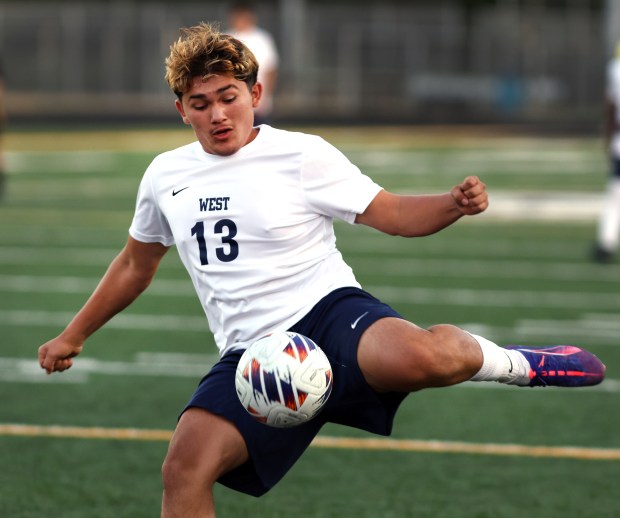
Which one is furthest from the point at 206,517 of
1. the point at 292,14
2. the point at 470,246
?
the point at 292,14

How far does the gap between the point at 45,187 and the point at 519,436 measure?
1615 centimetres

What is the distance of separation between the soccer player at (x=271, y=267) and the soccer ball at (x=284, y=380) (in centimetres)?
12

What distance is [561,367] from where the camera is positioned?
16.2 ft

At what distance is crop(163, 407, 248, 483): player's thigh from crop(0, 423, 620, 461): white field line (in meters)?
2.63

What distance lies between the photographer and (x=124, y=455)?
698 centimetres

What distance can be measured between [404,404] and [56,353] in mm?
3424

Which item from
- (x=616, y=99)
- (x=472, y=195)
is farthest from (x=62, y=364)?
(x=616, y=99)

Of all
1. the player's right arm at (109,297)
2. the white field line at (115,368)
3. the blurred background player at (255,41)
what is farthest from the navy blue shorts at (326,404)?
the blurred background player at (255,41)

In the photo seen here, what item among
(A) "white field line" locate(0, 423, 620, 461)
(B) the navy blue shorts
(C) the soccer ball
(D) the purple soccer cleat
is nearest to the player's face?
(B) the navy blue shorts

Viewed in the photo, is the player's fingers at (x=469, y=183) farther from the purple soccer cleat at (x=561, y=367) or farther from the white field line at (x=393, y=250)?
the white field line at (x=393, y=250)

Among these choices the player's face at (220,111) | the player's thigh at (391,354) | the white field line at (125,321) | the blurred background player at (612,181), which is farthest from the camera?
the blurred background player at (612,181)

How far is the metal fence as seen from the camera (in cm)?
4641

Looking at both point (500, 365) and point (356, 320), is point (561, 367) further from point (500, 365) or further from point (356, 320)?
point (356, 320)

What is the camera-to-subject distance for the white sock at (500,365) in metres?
4.68
